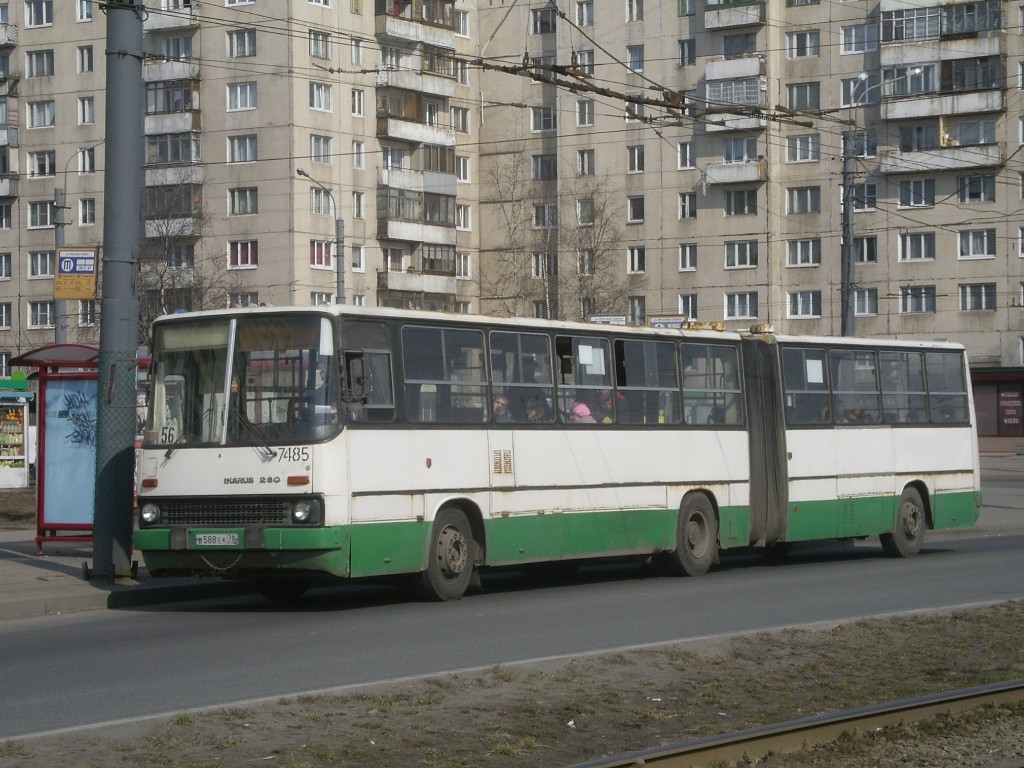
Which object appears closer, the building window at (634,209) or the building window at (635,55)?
the building window at (635,55)

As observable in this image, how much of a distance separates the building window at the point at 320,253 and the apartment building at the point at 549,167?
133 mm

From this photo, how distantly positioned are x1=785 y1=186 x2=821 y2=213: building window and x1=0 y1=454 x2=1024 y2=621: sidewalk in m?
53.8

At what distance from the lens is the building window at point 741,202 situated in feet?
231

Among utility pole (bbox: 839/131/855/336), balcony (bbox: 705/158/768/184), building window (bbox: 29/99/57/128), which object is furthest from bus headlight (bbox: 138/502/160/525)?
building window (bbox: 29/99/57/128)

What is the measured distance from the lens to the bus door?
19.0 meters

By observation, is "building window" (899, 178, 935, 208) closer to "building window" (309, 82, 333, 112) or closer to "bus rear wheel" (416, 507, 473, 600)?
"building window" (309, 82, 333, 112)

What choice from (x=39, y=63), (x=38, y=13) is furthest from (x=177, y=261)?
(x=38, y=13)

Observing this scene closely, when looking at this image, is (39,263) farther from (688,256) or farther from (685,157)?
(685,157)

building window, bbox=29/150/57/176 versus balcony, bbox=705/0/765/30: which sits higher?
balcony, bbox=705/0/765/30

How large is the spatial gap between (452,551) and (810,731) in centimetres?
730

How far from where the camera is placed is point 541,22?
75.1m

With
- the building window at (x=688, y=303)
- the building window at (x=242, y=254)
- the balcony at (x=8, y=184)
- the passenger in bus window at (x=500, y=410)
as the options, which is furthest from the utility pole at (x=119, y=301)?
the balcony at (x=8, y=184)

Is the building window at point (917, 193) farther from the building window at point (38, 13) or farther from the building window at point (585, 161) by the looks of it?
the building window at point (38, 13)

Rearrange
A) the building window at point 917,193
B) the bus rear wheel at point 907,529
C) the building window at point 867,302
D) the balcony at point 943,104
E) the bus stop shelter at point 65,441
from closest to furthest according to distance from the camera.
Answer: the bus stop shelter at point 65,441, the bus rear wheel at point 907,529, the balcony at point 943,104, the building window at point 917,193, the building window at point 867,302
